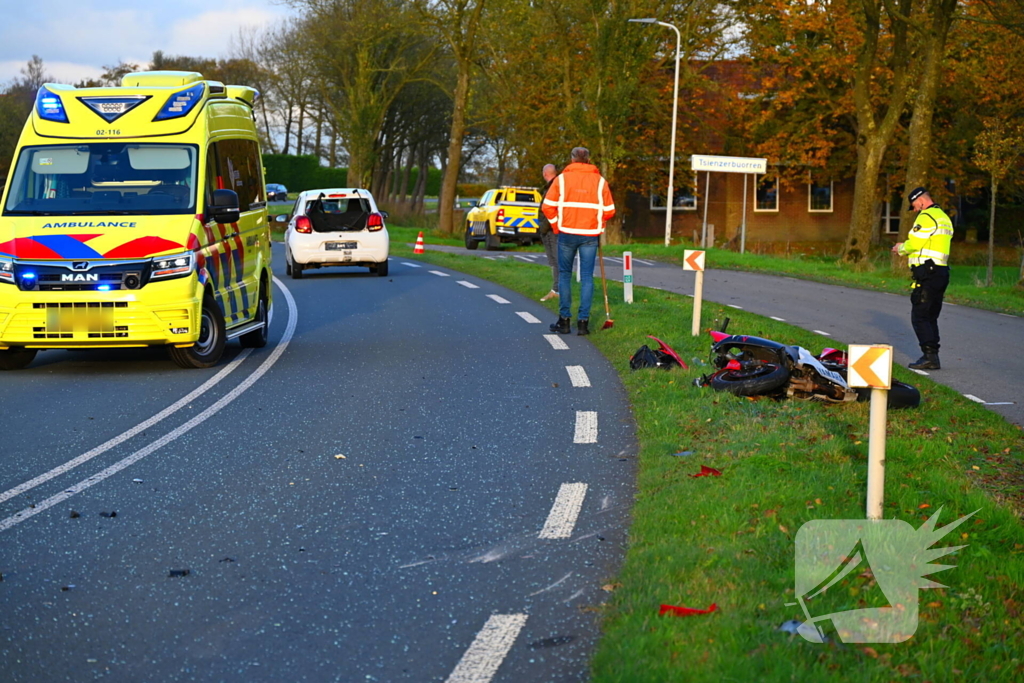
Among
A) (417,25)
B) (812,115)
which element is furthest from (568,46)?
(812,115)

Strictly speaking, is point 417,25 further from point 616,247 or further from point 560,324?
point 560,324

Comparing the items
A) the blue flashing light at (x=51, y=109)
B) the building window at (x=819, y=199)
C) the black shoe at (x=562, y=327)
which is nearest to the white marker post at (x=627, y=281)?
the black shoe at (x=562, y=327)

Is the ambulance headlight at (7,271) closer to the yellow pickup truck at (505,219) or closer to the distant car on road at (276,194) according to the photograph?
the distant car on road at (276,194)

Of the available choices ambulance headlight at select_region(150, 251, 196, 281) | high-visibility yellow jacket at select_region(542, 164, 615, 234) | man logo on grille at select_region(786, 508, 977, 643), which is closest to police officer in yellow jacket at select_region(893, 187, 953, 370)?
high-visibility yellow jacket at select_region(542, 164, 615, 234)

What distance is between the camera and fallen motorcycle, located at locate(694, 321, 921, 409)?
8.78 metres

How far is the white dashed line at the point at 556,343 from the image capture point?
40.5 feet

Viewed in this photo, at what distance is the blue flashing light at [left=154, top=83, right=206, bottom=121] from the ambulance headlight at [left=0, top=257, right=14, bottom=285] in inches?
83.9

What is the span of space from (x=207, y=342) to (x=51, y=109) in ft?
9.16

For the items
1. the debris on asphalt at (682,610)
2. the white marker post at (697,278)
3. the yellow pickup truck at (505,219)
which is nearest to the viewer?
the debris on asphalt at (682,610)

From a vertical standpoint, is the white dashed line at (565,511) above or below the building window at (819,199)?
below

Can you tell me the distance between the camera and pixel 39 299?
10352 millimetres

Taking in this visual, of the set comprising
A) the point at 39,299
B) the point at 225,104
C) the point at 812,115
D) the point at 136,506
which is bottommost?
the point at 136,506

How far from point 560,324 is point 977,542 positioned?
8.64 meters

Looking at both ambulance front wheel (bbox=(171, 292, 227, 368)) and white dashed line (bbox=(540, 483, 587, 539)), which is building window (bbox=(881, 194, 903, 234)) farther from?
white dashed line (bbox=(540, 483, 587, 539))
